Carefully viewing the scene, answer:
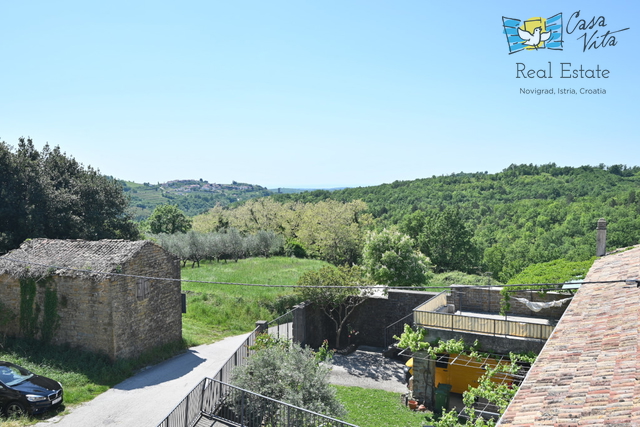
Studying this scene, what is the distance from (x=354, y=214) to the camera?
6028cm

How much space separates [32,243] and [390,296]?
16.6m

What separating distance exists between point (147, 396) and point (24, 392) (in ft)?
11.6

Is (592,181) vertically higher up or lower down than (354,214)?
higher up

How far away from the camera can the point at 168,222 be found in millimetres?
61406

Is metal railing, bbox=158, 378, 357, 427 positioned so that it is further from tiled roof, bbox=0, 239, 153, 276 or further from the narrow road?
tiled roof, bbox=0, 239, 153, 276

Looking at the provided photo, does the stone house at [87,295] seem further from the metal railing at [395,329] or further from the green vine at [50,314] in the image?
the metal railing at [395,329]

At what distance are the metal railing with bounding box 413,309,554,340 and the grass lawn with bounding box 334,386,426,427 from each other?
3.13m

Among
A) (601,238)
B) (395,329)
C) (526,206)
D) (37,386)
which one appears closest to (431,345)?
(395,329)

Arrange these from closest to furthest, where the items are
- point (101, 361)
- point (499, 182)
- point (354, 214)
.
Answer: point (101, 361) → point (354, 214) → point (499, 182)

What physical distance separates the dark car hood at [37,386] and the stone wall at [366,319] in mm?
10213

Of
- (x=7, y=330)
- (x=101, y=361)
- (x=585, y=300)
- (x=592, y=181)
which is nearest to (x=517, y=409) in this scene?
(x=585, y=300)

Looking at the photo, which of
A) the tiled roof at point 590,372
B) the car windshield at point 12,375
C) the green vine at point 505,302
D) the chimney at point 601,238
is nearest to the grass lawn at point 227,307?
the car windshield at point 12,375

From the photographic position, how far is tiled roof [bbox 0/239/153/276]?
16781 mm

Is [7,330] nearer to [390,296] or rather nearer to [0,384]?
[0,384]
